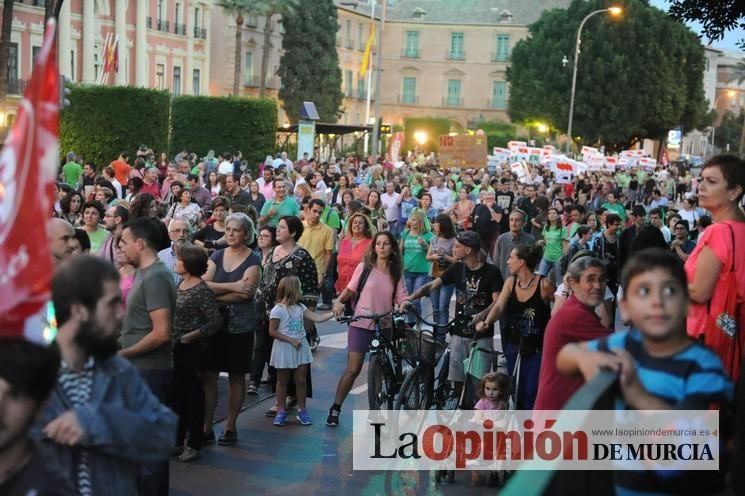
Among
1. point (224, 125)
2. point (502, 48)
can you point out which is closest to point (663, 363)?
point (224, 125)

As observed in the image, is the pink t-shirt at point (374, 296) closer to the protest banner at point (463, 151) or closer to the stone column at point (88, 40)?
the protest banner at point (463, 151)

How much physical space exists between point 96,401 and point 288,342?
591 cm

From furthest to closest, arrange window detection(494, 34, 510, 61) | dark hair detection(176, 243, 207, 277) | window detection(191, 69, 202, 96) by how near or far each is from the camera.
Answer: window detection(494, 34, 510, 61) < window detection(191, 69, 202, 96) < dark hair detection(176, 243, 207, 277)

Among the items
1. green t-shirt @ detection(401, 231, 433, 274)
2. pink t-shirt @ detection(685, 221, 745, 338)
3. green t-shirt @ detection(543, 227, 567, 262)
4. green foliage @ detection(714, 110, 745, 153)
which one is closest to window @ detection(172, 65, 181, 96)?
green t-shirt @ detection(543, 227, 567, 262)

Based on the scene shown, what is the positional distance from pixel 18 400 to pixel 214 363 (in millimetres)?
5712

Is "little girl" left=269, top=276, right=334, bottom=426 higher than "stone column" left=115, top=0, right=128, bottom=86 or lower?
lower

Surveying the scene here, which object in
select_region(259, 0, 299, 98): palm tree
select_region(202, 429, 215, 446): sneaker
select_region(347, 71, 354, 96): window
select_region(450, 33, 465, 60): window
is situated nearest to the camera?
select_region(202, 429, 215, 446): sneaker

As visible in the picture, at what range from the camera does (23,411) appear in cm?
337

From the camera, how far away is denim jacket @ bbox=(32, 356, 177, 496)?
3674 mm

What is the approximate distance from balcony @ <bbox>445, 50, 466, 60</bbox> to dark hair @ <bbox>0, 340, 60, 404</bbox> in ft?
323

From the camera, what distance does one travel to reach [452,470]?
8.34 m

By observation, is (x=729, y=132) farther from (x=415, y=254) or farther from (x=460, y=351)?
(x=460, y=351)

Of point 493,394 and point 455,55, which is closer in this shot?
point 493,394

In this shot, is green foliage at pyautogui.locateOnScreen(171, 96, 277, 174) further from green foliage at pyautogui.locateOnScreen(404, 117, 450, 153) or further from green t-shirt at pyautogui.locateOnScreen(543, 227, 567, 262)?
green foliage at pyautogui.locateOnScreen(404, 117, 450, 153)
